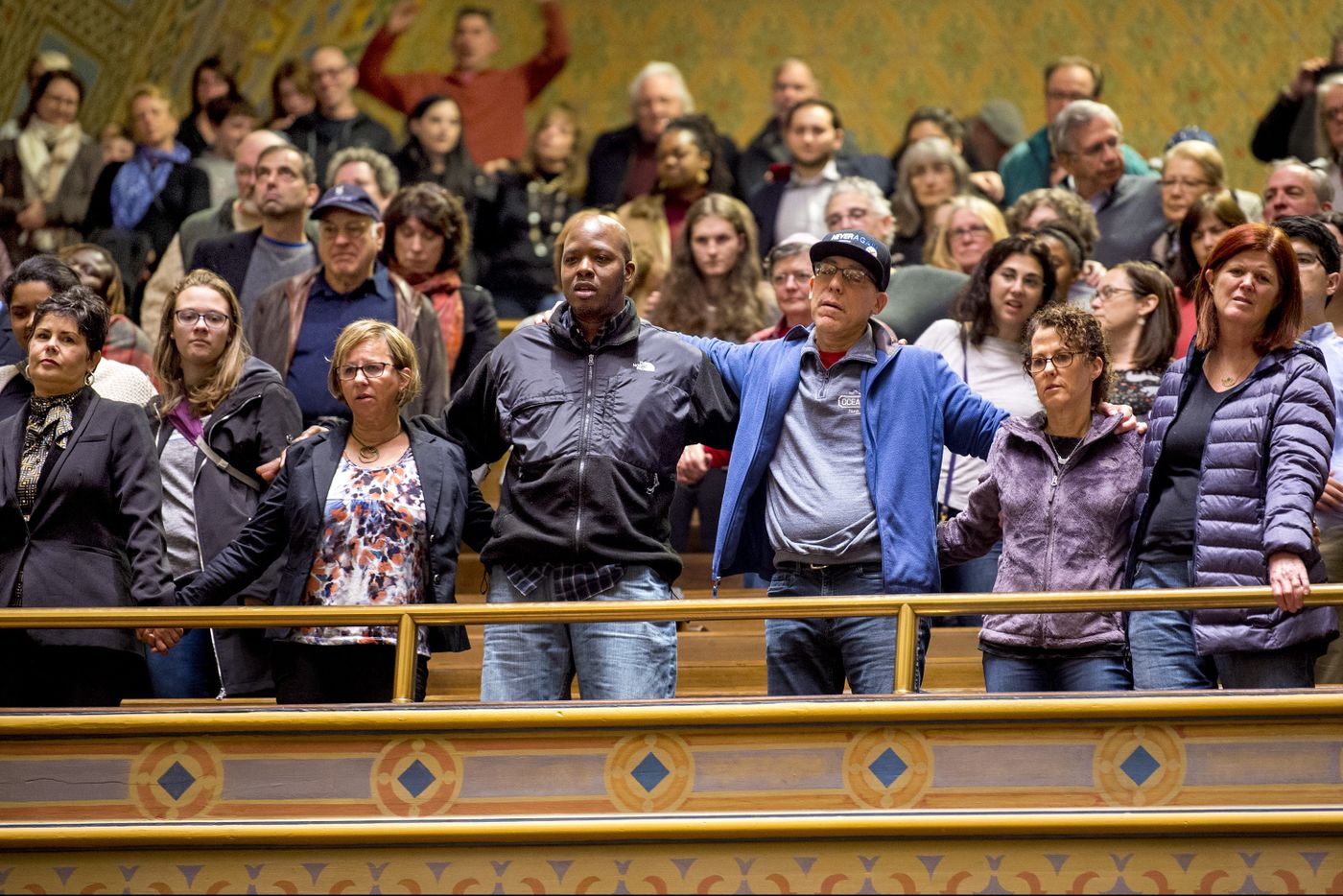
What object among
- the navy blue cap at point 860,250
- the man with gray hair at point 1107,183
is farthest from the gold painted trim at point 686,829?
the man with gray hair at point 1107,183

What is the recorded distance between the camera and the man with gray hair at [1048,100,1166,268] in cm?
760

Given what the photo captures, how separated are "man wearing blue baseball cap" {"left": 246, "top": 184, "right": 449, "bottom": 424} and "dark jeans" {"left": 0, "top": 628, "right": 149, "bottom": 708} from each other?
4.31 feet

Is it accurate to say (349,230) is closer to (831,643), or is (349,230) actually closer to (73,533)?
(73,533)

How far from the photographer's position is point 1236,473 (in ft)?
15.9

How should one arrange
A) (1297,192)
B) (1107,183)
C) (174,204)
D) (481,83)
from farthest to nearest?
1. (481,83)
2. (174,204)
3. (1107,183)
4. (1297,192)

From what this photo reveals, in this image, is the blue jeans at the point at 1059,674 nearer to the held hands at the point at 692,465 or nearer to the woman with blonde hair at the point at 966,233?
the held hands at the point at 692,465

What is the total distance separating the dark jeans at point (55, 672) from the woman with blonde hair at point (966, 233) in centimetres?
340

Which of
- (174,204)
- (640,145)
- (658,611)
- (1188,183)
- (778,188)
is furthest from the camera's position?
(640,145)

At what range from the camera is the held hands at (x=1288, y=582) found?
459 cm

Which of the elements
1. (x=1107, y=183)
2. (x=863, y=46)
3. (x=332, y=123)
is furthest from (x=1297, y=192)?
(x=863, y=46)

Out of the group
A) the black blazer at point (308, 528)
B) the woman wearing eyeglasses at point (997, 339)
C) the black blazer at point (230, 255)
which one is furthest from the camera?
the black blazer at point (230, 255)

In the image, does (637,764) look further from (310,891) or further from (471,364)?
(471,364)

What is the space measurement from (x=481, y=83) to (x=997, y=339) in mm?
5072

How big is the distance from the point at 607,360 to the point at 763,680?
151 centimetres
